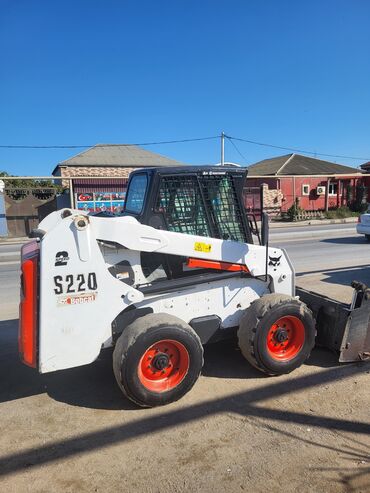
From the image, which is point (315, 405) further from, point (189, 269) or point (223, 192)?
point (223, 192)

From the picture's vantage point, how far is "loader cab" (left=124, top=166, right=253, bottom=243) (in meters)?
4.11

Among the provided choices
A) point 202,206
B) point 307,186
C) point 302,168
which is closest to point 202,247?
point 202,206

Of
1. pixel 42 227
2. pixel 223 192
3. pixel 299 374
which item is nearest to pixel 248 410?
pixel 299 374

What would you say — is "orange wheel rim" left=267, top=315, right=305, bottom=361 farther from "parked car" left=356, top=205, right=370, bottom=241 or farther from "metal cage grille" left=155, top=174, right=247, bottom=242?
"parked car" left=356, top=205, right=370, bottom=241

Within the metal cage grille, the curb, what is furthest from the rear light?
the curb

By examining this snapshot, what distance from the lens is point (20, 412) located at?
3.75 meters

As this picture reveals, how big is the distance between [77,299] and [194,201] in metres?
1.59

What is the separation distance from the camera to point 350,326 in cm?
433

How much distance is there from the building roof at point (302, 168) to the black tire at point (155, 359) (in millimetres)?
32331

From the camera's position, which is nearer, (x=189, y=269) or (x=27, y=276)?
(x=27, y=276)

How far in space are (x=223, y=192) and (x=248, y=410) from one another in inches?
87.4

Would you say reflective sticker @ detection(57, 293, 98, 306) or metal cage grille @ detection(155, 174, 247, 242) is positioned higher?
metal cage grille @ detection(155, 174, 247, 242)

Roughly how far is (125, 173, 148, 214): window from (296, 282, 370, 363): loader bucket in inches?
95.9

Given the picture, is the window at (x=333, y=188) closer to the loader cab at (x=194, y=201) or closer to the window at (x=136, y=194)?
the loader cab at (x=194, y=201)
